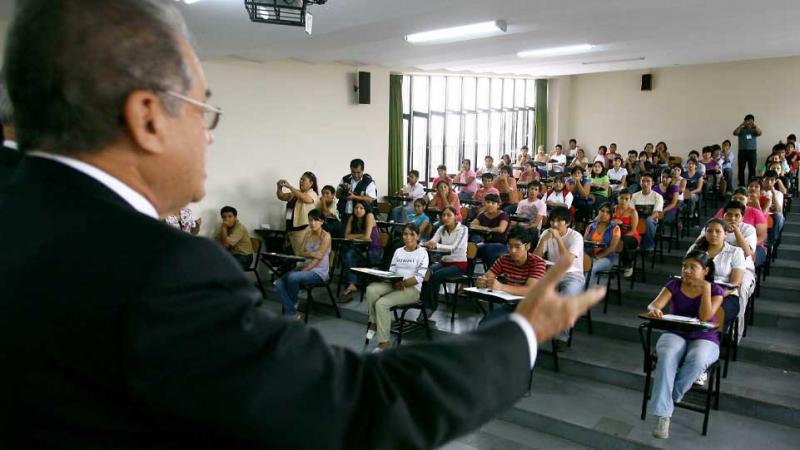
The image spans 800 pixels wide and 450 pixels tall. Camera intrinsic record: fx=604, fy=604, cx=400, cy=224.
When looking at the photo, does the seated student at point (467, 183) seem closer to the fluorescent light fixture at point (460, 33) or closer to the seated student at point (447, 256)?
the fluorescent light fixture at point (460, 33)

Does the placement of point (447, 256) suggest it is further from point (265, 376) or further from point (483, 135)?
point (483, 135)

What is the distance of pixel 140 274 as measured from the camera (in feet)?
1.71

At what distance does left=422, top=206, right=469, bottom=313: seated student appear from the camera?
5.81 metres

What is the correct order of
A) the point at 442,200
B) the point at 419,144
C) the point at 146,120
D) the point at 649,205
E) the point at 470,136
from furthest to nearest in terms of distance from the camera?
1. the point at 470,136
2. the point at 419,144
3. the point at 442,200
4. the point at 649,205
5. the point at 146,120

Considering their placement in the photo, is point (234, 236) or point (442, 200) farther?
point (442, 200)

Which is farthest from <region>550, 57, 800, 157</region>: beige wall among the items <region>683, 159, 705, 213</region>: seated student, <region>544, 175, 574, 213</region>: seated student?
<region>544, 175, 574, 213</region>: seated student

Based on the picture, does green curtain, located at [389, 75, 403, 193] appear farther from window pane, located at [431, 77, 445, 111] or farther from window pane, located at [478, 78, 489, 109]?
window pane, located at [478, 78, 489, 109]

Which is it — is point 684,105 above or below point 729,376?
above

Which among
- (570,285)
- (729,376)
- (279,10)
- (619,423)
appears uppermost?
(279,10)

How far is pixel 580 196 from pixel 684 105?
21.2 feet

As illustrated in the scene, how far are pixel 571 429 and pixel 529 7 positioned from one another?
132 inches

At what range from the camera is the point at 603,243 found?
6.11 metres

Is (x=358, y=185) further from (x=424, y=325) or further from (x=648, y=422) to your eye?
(x=648, y=422)

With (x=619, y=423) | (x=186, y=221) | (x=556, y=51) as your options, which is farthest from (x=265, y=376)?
(x=556, y=51)
